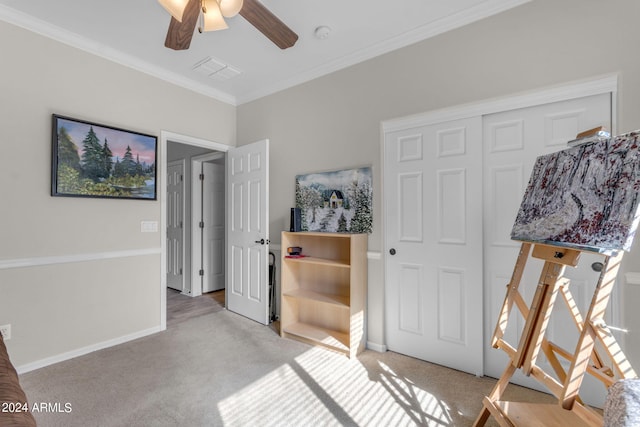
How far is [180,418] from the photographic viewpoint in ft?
5.67

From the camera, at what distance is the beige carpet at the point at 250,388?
174 centimetres

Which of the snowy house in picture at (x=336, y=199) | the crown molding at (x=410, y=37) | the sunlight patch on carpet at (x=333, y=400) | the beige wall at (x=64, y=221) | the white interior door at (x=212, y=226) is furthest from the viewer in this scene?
the white interior door at (x=212, y=226)

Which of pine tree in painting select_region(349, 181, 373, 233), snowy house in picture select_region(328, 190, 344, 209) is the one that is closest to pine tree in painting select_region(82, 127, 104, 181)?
snowy house in picture select_region(328, 190, 344, 209)

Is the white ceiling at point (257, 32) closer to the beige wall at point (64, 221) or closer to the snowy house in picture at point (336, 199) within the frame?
the beige wall at point (64, 221)

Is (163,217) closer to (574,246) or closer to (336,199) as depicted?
(336,199)

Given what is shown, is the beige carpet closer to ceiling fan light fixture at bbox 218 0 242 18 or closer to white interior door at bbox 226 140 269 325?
white interior door at bbox 226 140 269 325

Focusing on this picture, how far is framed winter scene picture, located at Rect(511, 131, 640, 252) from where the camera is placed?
1.07m

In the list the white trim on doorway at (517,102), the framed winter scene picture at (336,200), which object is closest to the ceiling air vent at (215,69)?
the framed winter scene picture at (336,200)

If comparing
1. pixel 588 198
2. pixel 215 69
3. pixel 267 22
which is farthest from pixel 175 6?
pixel 588 198

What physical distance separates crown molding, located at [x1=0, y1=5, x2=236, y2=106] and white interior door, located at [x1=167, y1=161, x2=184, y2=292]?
4.95ft

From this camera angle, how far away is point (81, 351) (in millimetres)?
2527

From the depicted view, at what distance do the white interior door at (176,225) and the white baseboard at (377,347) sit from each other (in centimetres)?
316

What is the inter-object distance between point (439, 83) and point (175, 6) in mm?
1879

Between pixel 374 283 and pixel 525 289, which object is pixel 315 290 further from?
pixel 525 289
